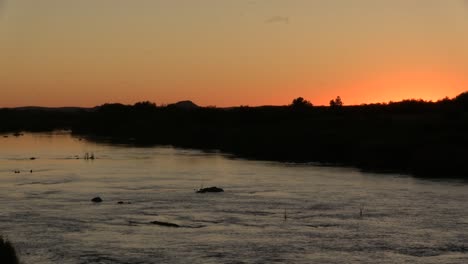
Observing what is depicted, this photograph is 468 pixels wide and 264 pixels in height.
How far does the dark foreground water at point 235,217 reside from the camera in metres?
26.1

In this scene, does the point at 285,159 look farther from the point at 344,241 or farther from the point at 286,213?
the point at 344,241

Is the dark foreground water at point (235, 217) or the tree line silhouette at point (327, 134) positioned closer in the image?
the dark foreground water at point (235, 217)

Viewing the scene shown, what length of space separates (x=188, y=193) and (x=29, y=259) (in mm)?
19218

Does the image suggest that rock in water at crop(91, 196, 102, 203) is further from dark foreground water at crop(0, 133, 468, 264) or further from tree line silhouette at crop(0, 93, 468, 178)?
tree line silhouette at crop(0, 93, 468, 178)

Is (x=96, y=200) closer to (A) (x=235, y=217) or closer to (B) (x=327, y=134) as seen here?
(A) (x=235, y=217)

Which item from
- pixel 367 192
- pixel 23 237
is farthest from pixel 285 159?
pixel 23 237

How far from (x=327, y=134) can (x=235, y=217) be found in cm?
4375

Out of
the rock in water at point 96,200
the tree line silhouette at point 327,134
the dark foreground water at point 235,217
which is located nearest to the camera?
the dark foreground water at point 235,217

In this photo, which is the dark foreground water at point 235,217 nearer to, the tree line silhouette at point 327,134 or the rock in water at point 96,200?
the rock in water at point 96,200

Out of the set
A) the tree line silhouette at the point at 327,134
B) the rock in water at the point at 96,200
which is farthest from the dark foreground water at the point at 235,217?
the tree line silhouette at the point at 327,134

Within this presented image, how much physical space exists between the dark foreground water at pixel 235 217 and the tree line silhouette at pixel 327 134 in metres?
5.67

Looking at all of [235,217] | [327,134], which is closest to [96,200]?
[235,217]

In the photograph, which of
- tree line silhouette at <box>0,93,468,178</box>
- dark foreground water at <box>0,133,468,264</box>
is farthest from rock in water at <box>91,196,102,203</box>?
tree line silhouette at <box>0,93,468,178</box>

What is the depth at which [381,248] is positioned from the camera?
27000 mm
